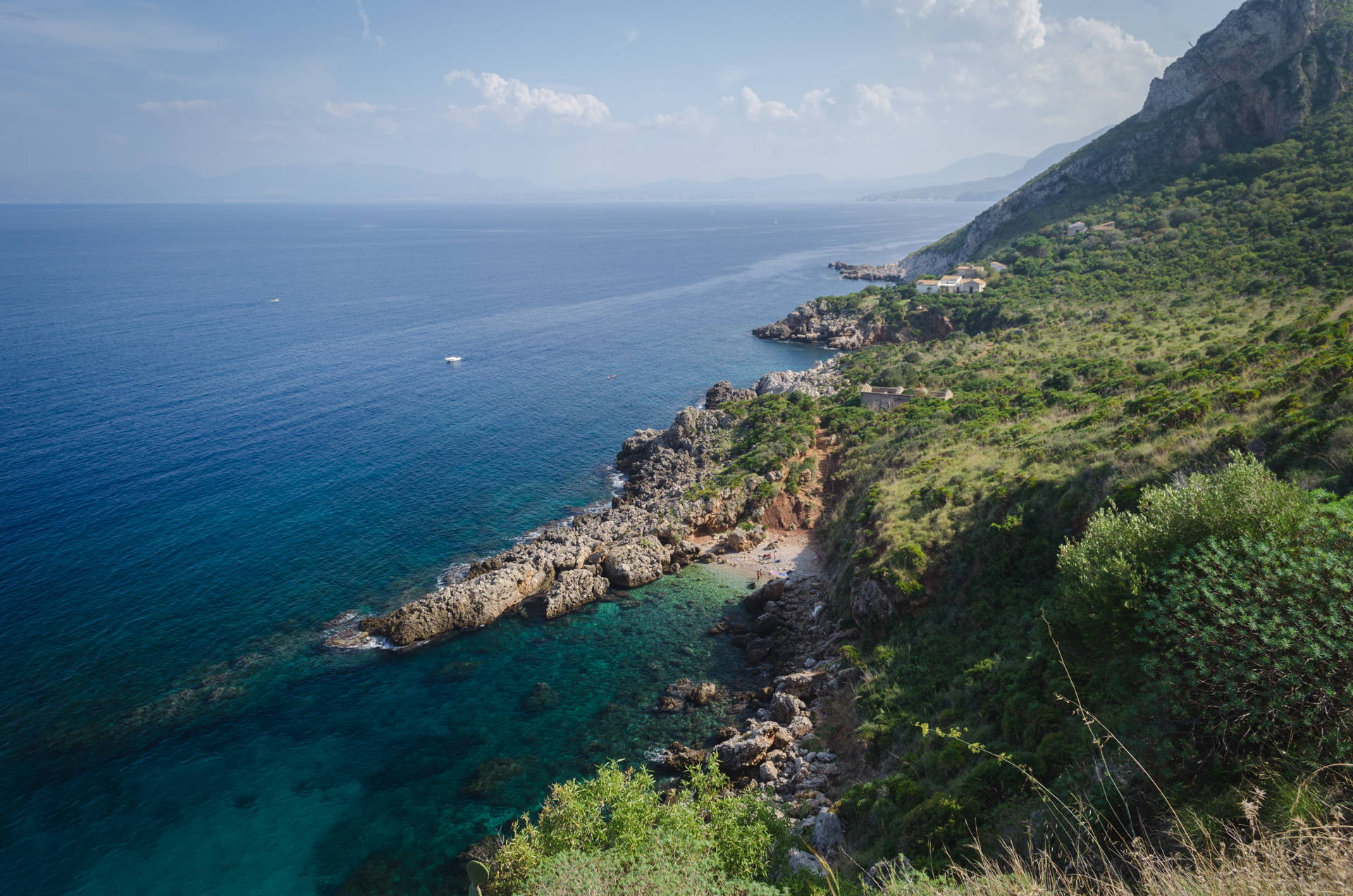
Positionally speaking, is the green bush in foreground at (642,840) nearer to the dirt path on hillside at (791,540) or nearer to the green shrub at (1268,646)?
the green shrub at (1268,646)

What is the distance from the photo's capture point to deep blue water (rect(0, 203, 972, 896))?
987 inches

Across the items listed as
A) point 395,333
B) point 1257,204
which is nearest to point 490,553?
point 395,333

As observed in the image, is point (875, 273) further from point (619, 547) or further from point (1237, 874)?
point (1237, 874)

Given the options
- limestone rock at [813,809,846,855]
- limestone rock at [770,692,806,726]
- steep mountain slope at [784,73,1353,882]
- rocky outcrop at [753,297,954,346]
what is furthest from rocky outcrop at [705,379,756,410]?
limestone rock at [813,809,846,855]

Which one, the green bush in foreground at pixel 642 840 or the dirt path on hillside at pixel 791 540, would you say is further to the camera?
the dirt path on hillside at pixel 791 540

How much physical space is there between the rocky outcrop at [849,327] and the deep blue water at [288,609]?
9.50 m

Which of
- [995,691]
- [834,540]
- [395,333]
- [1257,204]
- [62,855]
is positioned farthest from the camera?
[395,333]

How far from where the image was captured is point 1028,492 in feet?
91.6

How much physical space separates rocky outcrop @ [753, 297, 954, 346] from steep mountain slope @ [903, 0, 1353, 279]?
126 feet

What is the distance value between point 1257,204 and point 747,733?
86341 mm

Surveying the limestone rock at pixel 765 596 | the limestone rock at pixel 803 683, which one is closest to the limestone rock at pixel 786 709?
the limestone rock at pixel 803 683

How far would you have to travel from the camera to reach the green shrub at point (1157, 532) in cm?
1274

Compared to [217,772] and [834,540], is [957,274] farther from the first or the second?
[217,772]

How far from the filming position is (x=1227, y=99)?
90.2 m
